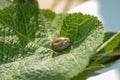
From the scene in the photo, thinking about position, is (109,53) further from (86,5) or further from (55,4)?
(55,4)

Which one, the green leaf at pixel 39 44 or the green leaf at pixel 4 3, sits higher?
the green leaf at pixel 4 3

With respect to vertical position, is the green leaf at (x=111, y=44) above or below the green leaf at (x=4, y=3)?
below

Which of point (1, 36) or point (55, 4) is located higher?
point (55, 4)

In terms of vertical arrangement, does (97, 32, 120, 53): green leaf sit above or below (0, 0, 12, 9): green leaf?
below

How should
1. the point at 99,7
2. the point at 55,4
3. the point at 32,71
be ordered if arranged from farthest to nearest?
the point at 55,4 < the point at 99,7 < the point at 32,71

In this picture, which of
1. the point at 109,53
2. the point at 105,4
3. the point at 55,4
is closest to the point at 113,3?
the point at 105,4

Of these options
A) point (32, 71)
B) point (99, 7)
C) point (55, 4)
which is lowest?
point (32, 71)

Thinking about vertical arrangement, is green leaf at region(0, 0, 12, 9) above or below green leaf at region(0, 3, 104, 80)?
above

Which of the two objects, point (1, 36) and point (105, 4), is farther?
point (105, 4)
